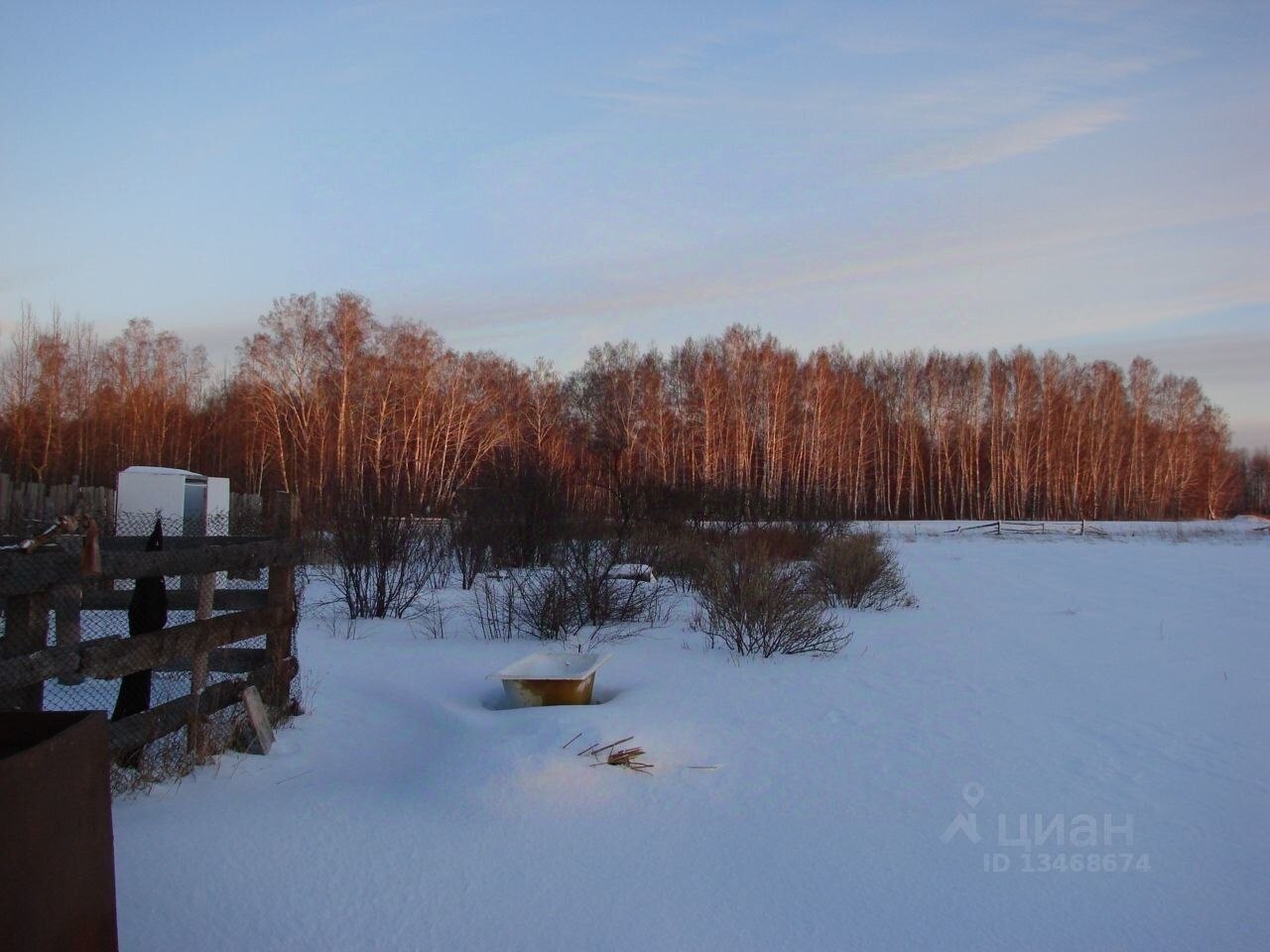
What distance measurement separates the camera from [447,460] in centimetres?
4278

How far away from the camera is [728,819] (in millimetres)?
4977

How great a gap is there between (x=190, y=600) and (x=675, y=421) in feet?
135

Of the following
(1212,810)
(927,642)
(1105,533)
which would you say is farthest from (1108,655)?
(1105,533)

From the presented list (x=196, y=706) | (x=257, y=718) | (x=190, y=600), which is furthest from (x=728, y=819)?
(x=190, y=600)

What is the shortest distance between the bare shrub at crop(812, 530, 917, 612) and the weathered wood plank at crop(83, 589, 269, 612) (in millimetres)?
9805

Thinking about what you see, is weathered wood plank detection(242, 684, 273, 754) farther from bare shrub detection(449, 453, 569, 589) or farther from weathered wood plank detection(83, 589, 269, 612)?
bare shrub detection(449, 453, 569, 589)

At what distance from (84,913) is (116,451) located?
4612 cm

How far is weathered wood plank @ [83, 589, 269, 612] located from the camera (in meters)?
6.47

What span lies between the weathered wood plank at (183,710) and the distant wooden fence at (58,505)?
9.16m

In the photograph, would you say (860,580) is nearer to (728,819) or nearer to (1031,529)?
(728,819)

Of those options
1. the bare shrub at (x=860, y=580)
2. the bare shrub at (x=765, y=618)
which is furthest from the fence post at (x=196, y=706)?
the bare shrub at (x=860, y=580)

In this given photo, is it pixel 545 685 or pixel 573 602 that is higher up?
pixel 573 602

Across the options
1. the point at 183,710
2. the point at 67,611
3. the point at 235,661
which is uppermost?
the point at 67,611

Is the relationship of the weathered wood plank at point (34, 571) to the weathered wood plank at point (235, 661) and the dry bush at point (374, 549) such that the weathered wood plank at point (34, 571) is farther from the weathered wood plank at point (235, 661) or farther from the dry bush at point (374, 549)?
the dry bush at point (374, 549)
